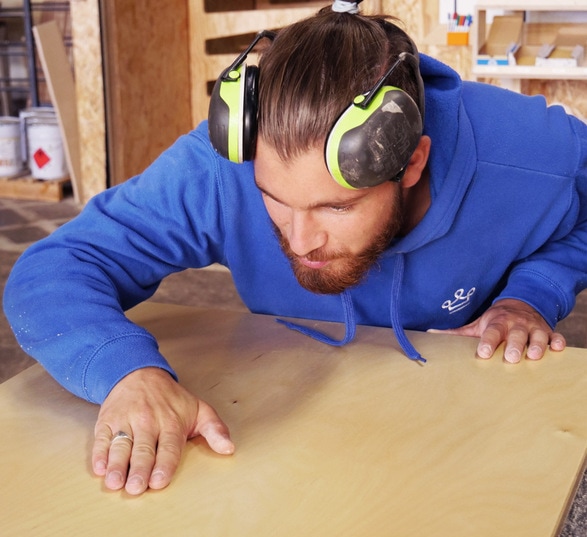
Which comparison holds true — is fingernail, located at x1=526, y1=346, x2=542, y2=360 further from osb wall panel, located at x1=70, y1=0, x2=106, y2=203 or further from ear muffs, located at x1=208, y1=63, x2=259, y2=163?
osb wall panel, located at x1=70, y1=0, x2=106, y2=203

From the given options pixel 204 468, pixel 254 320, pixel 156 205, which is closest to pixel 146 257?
pixel 156 205

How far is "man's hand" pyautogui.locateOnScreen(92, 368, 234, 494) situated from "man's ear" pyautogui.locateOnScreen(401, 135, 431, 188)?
0.50m

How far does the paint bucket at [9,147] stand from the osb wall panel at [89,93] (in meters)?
0.55

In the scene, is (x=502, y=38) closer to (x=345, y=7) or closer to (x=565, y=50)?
(x=565, y=50)

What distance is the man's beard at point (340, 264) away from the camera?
4.11ft

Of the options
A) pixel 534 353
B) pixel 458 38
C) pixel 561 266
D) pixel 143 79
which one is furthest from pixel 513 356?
pixel 143 79

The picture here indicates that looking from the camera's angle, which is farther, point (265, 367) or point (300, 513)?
point (265, 367)

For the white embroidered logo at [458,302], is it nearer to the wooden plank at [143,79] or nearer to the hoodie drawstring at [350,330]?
the hoodie drawstring at [350,330]

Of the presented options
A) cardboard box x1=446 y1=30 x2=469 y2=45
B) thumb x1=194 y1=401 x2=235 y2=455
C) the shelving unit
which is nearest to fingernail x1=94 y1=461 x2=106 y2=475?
thumb x1=194 y1=401 x2=235 y2=455

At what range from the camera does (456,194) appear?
146 cm

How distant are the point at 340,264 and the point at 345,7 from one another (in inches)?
15.6

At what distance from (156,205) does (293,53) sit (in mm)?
374

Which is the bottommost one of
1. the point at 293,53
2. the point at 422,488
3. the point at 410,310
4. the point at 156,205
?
the point at 410,310

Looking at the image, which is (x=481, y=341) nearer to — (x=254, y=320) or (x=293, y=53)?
(x=254, y=320)
